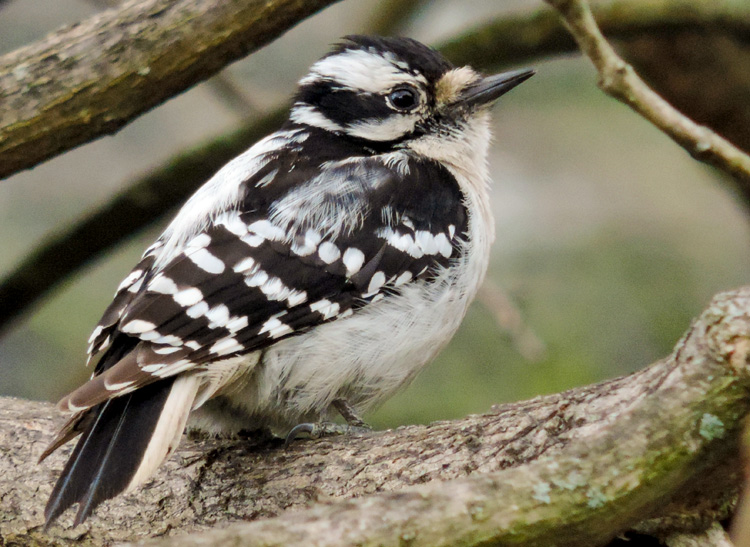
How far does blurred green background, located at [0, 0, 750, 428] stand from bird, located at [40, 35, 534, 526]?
3.24 ft

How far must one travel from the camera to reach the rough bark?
1671 mm

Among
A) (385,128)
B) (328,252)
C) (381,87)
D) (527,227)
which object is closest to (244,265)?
(328,252)

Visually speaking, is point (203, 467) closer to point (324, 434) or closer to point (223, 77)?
point (324, 434)

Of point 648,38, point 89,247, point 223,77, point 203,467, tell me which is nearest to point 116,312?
point 203,467

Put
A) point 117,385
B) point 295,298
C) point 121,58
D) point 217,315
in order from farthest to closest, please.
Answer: point 121,58 → point 295,298 → point 217,315 → point 117,385

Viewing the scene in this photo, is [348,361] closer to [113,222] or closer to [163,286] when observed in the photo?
[163,286]

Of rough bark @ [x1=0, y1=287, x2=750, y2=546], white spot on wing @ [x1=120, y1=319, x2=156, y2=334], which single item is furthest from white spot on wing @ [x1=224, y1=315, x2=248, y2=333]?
rough bark @ [x1=0, y1=287, x2=750, y2=546]

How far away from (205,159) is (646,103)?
224cm

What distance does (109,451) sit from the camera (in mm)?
2447

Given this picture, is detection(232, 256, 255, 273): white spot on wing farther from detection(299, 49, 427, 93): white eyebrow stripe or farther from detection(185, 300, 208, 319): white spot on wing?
detection(299, 49, 427, 93): white eyebrow stripe

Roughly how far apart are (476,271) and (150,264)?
3.60 feet

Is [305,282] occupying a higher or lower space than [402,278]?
higher

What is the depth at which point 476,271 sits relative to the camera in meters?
3.21

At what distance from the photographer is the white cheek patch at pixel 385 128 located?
3486mm
